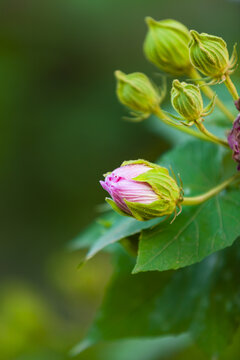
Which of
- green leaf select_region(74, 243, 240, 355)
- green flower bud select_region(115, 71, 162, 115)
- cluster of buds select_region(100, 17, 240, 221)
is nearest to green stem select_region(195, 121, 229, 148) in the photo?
cluster of buds select_region(100, 17, 240, 221)

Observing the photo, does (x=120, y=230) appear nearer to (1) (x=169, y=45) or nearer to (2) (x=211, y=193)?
(2) (x=211, y=193)

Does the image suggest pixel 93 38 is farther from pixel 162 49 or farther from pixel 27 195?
pixel 162 49

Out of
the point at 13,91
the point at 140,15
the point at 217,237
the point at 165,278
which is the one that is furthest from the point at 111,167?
the point at 217,237

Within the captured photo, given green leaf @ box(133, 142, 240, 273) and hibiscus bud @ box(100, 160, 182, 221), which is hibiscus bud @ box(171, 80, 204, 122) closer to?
hibiscus bud @ box(100, 160, 182, 221)

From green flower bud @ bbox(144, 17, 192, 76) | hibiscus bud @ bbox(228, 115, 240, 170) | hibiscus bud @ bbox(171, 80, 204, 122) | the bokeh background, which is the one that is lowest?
the bokeh background

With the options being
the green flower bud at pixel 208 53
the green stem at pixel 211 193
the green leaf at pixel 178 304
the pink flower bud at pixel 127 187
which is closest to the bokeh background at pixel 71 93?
the green leaf at pixel 178 304

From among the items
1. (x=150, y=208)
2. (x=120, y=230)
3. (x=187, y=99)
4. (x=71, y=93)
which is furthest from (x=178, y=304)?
(x=71, y=93)
